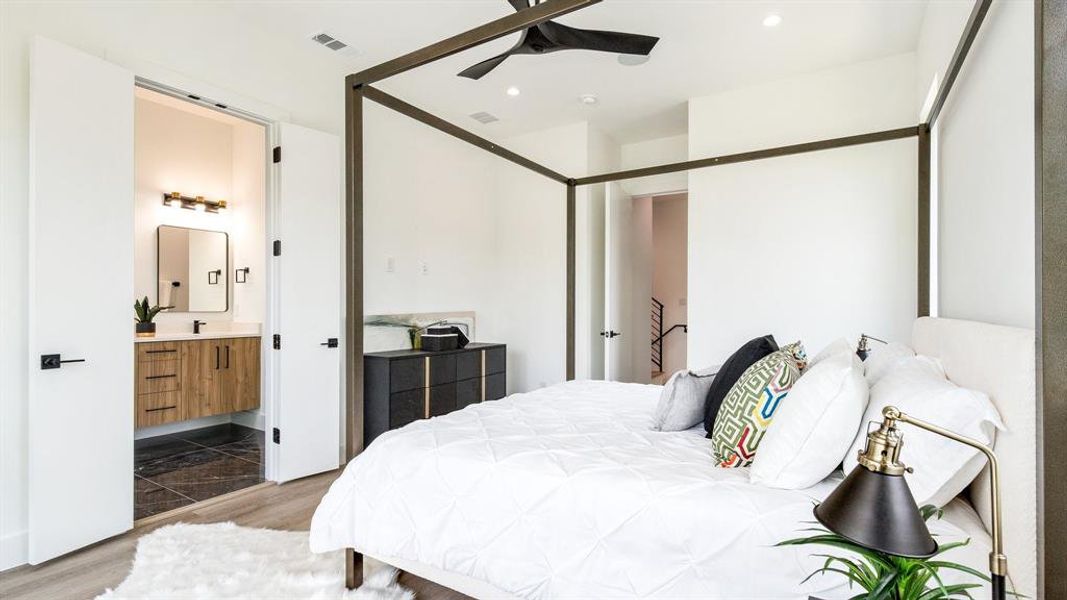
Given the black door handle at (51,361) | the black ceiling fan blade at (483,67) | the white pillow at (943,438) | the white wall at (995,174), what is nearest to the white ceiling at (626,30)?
the black ceiling fan blade at (483,67)

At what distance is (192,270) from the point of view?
4.65 m

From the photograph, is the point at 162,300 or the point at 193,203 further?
the point at 193,203

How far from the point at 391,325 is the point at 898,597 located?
3.76 meters

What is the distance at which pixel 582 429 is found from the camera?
2.03 m

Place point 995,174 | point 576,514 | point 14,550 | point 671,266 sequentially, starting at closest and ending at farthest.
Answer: point 576,514 → point 995,174 → point 14,550 → point 671,266

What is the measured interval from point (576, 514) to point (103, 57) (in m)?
3.01

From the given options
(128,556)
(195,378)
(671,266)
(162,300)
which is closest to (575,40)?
(128,556)

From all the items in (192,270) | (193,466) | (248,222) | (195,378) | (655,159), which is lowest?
(193,466)

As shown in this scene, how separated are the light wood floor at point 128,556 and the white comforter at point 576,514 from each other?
452 millimetres

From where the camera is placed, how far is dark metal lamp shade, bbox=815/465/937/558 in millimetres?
685

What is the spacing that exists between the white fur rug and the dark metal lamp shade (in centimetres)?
162

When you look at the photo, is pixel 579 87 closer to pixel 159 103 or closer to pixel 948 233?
pixel 948 233

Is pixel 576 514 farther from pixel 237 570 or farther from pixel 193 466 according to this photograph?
pixel 193 466

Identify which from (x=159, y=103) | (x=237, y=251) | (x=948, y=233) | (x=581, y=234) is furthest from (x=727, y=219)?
(x=159, y=103)
